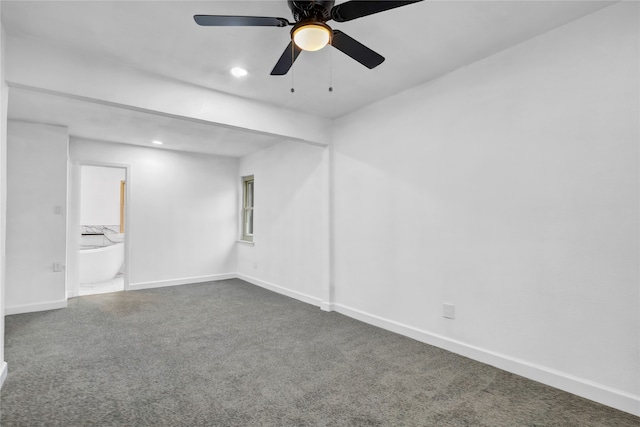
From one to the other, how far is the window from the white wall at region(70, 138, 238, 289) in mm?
193

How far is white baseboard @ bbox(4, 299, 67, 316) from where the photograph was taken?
4215mm

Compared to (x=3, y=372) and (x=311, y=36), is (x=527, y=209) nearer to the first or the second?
(x=311, y=36)

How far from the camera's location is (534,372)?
2.49 metres

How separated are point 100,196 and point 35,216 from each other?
12.8ft

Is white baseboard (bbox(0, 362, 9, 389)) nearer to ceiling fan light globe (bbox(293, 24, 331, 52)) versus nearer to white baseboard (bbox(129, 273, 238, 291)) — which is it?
ceiling fan light globe (bbox(293, 24, 331, 52))

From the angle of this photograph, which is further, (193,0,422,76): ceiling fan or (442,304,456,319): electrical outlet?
(442,304,456,319): electrical outlet

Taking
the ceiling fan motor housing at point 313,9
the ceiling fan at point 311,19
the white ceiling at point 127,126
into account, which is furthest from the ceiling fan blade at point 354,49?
the white ceiling at point 127,126

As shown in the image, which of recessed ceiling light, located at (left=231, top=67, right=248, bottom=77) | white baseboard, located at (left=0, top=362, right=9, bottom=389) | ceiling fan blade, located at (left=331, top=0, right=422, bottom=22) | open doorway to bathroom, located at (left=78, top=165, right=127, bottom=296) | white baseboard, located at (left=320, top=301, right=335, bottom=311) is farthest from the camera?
open doorway to bathroom, located at (left=78, top=165, right=127, bottom=296)

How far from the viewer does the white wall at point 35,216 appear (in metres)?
4.27

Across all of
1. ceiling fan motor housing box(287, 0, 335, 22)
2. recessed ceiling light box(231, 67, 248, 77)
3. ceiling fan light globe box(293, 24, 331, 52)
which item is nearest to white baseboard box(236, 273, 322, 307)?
recessed ceiling light box(231, 67, 248, 77)

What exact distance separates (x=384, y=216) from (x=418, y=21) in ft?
6.35

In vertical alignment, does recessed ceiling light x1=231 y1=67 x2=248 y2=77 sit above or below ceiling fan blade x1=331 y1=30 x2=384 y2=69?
above

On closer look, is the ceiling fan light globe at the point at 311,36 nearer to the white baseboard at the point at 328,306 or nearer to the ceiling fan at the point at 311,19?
the ceiling fan at the point at 311,19

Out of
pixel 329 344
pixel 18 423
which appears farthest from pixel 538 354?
pixel 18 423
